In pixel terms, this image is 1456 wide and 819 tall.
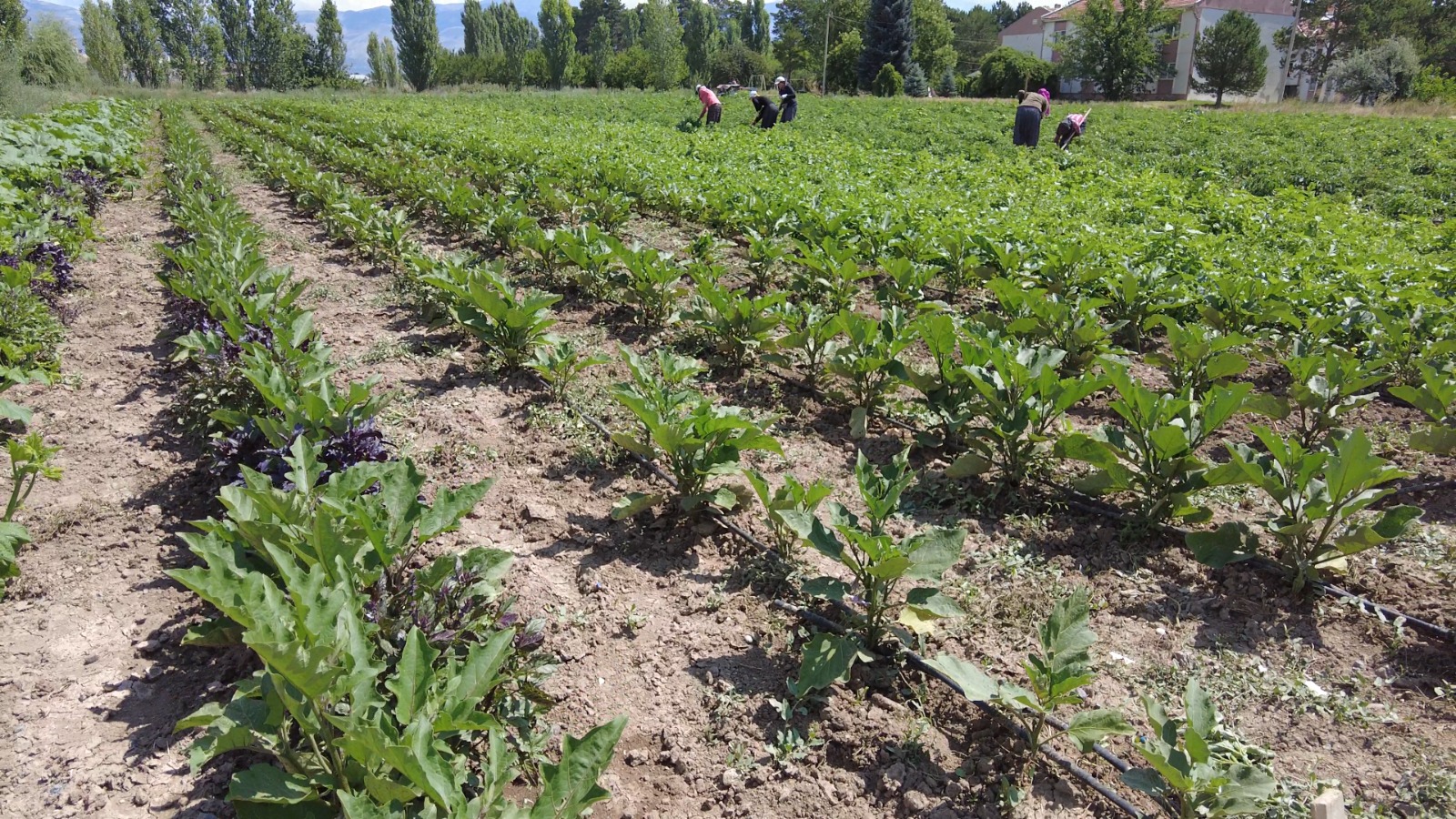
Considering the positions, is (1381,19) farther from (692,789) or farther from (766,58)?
(692,789)

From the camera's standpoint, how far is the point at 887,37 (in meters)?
52.1

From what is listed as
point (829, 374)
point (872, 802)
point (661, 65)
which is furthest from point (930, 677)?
point (661, 65)

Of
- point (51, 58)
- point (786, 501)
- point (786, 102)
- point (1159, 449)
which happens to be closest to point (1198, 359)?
point (1159, 449)

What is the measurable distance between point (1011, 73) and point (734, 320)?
4790 centimetres

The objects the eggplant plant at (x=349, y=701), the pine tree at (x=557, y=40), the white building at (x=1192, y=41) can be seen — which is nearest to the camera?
the eggplant plant at (x=349, y=701)

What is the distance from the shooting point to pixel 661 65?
56.8m

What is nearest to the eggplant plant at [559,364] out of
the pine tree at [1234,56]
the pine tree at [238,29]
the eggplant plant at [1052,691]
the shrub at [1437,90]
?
the eggplant plant at [1052,691]

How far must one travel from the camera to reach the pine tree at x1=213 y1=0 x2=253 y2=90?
206 feet

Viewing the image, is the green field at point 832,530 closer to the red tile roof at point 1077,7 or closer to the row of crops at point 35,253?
the row of crops at point 35,253

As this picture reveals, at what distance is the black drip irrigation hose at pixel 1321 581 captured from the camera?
9.65 ft

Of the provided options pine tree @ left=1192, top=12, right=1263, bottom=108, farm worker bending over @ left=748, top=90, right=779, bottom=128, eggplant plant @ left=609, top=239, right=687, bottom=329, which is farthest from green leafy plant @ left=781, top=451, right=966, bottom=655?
pine tree @ left=1192, top=12, right=1263, bottom=108

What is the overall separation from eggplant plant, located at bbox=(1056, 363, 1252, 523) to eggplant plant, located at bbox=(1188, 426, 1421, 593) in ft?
0.52

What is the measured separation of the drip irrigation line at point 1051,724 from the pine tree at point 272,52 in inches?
2846

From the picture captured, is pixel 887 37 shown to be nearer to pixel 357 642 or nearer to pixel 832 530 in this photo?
pixel 832 530
